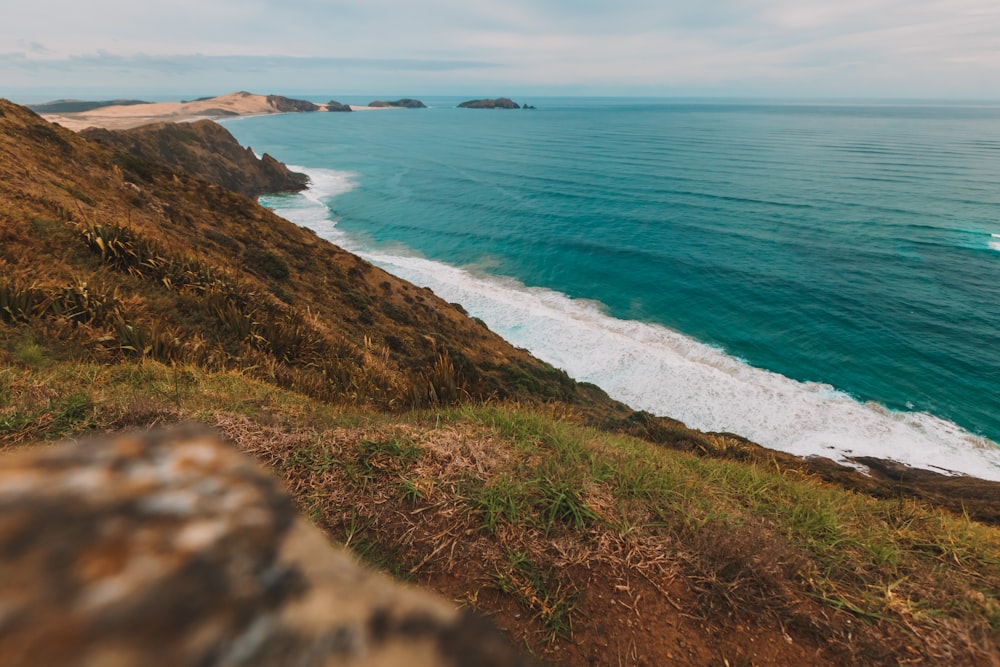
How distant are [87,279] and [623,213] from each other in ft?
154

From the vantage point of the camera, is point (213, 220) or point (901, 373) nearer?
point (213, 220)

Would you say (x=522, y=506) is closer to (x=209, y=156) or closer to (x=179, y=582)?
(x=179, y=582)

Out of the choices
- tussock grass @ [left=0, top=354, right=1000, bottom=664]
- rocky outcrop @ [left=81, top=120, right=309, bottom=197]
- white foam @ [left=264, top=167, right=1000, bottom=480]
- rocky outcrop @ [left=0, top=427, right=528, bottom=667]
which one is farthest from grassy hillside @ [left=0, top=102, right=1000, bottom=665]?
rocky outcrop @ [left=81, top=120, right=309, bottom=197]

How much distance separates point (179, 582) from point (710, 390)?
77.2 ft

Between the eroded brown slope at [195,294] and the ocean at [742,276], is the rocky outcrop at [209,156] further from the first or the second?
the eroded brown slope at [195,294]

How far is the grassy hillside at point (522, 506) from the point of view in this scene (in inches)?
108

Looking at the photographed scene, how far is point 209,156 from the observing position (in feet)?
185

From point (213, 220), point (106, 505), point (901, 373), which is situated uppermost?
point (106, 505)

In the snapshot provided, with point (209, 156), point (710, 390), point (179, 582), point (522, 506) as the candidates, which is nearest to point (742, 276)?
point (710, 390)

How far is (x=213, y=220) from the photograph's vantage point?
17062mm

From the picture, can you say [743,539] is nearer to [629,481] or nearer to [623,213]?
[629,481]

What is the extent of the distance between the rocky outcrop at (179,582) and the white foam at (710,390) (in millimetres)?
21165

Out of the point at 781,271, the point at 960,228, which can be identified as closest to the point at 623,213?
the point at 781,271

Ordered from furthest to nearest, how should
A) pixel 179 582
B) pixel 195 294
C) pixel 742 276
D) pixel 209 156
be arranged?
pixel 209 156 → pixel 742 276 → pixel 195 294 → pixel 179 582
